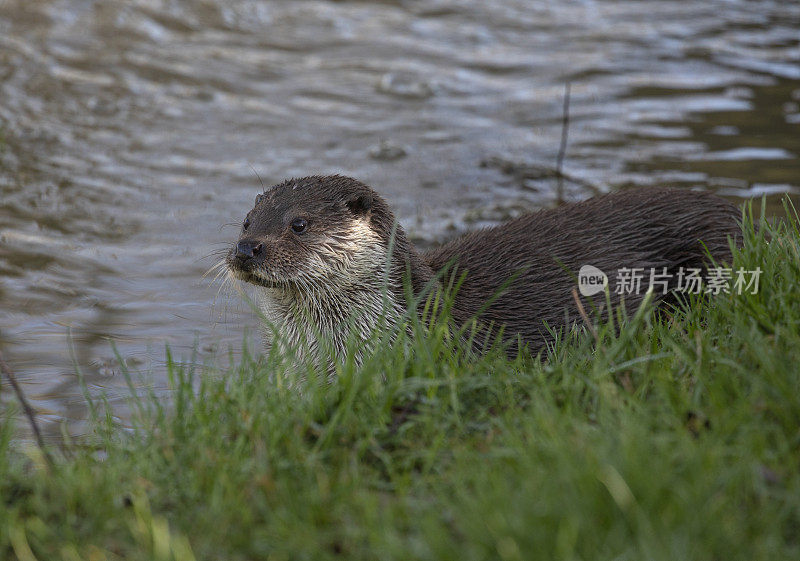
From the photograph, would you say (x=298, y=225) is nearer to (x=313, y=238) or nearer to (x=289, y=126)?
(x=313, y=238)

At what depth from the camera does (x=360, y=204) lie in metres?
4.14

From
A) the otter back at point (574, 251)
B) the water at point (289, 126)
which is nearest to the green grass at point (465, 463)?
the otter back at point (574, 251)

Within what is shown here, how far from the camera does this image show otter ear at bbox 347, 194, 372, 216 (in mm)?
4121

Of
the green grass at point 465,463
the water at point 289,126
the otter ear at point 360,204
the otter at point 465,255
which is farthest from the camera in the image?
the water at point 289,126

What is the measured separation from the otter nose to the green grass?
2.39 ft

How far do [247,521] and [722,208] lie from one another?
2.82 meters

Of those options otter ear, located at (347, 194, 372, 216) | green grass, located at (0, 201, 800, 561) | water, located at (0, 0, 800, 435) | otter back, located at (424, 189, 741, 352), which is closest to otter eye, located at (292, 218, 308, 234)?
otter ear, located at (347, 194, 372, 216)

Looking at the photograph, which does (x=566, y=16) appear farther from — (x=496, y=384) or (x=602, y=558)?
(x=602, y=558)

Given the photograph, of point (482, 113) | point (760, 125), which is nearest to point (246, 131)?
point (482, 113)

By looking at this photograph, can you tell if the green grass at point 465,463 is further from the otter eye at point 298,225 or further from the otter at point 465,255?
the otter eye at point 298,225

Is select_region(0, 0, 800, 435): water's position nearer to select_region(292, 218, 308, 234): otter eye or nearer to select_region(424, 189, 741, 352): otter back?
select_region(292, 218, 308, 234): otter eye

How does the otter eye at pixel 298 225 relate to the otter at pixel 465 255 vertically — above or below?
above

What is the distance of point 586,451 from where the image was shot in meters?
2.29

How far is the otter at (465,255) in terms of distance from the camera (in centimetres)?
402
